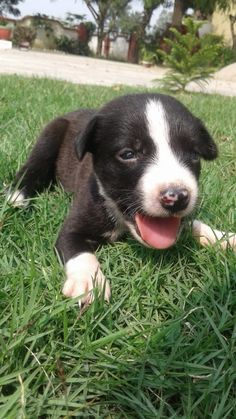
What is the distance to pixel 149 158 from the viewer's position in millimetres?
2594

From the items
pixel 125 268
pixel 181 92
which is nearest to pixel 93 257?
pixel 125 268

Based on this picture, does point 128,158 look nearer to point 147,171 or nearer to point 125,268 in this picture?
point 147,171

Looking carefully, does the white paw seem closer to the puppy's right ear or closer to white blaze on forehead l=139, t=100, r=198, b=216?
the puppy's right ear

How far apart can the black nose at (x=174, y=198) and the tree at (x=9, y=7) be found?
53927mm

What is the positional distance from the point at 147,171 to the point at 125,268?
516mm

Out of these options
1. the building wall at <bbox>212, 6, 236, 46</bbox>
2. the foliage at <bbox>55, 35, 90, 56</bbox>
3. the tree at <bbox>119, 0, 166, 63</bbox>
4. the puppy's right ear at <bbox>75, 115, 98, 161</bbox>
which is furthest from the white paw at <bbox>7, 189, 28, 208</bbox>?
the foliage at <bbox>55, 35, 90, 56</bbox>

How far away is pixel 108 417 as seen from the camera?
1.74 m

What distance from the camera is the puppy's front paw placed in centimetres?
224

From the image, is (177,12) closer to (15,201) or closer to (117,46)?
(117,46)

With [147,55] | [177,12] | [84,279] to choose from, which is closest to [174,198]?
[84,279]

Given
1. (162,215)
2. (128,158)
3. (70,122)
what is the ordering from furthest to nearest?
(70,122) → (128,158) → (162,215)

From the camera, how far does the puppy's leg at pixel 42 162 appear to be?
3816 mm

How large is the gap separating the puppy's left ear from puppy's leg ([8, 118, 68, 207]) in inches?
54.0

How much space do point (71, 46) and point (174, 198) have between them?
40458 mm
